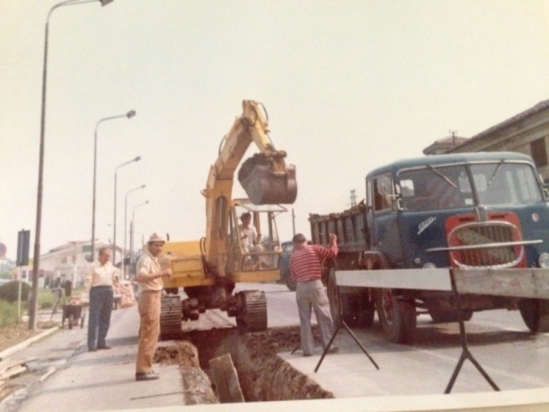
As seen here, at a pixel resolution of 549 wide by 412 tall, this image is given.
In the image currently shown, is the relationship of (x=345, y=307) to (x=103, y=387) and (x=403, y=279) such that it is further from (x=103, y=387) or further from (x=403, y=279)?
(x=103, y=387)

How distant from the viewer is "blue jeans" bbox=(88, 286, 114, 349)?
7.11 meters

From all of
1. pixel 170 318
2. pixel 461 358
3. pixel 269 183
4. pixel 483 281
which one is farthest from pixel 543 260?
pixel 170 318

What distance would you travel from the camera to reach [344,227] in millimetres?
7543

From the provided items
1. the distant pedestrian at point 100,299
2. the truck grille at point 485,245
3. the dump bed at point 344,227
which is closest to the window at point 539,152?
the truck grille at point 485,245

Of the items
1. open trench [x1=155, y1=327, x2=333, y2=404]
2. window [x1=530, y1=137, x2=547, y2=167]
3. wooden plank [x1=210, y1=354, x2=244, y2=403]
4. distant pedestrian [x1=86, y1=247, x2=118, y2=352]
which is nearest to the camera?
wooden plank [x1=210, y1=354, x2=244, y2=403]

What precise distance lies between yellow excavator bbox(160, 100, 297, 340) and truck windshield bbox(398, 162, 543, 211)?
1521 millimetres

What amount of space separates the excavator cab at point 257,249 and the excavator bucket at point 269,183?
0.49m

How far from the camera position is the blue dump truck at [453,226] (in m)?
5.38

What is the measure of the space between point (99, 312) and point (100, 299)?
169 mm

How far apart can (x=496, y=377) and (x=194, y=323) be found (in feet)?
22.2

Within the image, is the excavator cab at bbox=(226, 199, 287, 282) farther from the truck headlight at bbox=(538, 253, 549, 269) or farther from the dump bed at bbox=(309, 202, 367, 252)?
the truck headlight at bbox=(538, 253, 549, 269)

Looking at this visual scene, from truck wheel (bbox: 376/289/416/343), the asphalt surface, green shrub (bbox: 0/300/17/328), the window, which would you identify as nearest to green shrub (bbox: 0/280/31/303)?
green shrub (bbox: 0/300/17/328)

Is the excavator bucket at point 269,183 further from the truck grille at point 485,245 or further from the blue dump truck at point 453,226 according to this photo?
the truck grille at point 485,245

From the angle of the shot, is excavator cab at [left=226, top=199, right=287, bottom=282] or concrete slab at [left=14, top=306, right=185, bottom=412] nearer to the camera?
concrete slab at [left=14, top=306, right=185, bottom=412]
